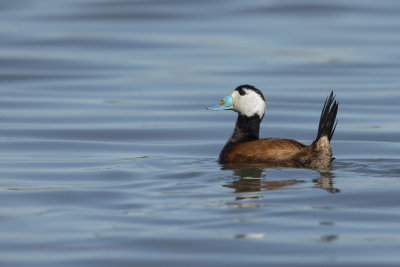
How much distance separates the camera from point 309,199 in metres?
8.38

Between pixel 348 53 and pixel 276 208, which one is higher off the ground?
pixel 348 53

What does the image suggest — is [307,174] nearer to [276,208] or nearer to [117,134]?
[276,208]

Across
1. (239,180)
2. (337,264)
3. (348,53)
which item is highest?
(348,53)

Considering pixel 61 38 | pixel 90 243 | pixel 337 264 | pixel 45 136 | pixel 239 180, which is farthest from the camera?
pixel 61 38

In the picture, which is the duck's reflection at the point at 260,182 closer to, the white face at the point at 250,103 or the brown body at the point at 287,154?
the brown body at the point at 287,154

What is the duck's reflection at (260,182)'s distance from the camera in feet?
29.3

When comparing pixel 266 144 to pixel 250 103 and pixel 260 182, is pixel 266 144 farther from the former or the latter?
pixel 250 103

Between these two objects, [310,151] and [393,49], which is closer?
[310,151]

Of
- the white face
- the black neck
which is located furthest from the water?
the white face

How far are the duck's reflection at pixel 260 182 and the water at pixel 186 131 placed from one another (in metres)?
0.03

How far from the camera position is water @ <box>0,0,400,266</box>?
7.09 meters

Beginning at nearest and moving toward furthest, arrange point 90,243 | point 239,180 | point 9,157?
point 90,243
point 239,180
point 9,157

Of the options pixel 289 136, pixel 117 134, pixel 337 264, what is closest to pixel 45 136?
pixel 117 134

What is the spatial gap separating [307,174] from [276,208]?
1629mm
